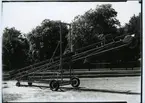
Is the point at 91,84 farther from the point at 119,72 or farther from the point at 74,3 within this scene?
the point at 74,3

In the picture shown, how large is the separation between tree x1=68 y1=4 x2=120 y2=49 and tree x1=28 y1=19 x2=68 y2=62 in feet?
0.32

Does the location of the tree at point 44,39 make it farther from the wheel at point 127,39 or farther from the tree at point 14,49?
the wheel at point 127,39

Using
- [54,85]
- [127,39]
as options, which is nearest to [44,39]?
[54,85]

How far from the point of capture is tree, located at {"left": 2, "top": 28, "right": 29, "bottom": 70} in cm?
285

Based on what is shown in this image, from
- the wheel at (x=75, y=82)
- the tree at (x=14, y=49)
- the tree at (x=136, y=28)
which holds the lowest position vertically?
the wheel at (x=75, y=82)

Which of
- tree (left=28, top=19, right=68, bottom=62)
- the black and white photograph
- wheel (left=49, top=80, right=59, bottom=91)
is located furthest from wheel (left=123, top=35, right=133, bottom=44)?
wheel (left=49, top=80, right=59, bottom=91)

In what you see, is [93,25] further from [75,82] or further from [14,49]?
[14,49]

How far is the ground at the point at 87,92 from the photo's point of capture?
289 centimetres

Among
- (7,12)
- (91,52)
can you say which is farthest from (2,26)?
(91,52)

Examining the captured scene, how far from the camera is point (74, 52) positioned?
293 centimetres

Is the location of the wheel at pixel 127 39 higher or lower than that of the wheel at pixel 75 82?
higher

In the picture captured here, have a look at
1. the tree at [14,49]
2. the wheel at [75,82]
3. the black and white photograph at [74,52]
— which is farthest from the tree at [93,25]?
the tree at [14,49]

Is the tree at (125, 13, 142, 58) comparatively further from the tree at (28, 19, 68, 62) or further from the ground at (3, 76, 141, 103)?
the tree at (28, 19, 68, 62)

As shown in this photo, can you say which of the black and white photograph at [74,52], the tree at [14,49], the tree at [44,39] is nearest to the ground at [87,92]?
the black and white photograph at [74,52]
